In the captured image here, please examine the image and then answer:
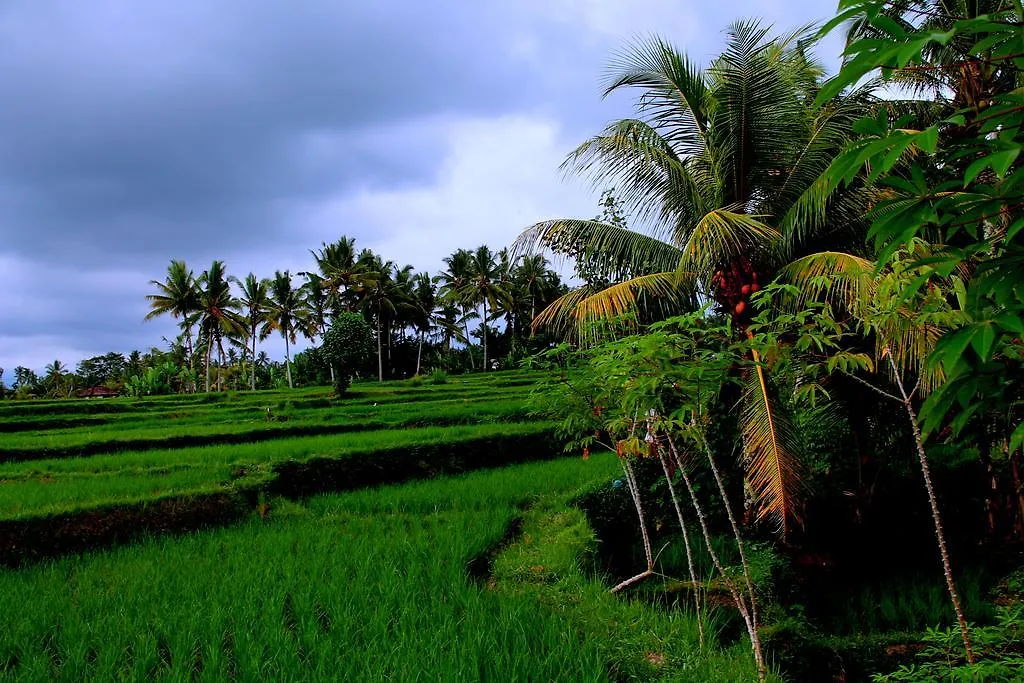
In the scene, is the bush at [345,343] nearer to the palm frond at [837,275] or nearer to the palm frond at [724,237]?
the palm frond at [724,237]

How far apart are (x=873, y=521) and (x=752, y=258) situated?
3.22m

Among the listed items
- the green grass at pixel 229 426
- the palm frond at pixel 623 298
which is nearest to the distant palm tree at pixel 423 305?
the green grass at pixel 229 426

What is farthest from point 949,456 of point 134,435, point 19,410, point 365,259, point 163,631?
point 365,259

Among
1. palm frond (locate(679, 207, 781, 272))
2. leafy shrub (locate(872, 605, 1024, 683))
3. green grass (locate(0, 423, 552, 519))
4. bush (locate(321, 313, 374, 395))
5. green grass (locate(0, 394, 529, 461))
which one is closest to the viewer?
leafy shrub (locate(872, 605, 1024, 683))

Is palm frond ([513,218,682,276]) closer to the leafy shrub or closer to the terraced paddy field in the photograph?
the terraced paddy field

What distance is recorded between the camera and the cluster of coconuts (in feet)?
20.6

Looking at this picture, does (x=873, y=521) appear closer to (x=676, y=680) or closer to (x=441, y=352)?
(x=676, y=680)

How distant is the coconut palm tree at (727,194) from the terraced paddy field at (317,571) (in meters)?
2.31

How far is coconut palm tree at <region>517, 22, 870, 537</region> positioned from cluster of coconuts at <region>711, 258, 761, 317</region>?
1cm

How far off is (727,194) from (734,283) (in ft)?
4.60

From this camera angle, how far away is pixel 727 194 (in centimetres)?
723

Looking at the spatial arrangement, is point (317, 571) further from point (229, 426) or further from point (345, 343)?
point (345, 343)

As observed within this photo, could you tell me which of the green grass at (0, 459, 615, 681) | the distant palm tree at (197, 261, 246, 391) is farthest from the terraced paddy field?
the distant palm tree at (197, 261, 246, 391)

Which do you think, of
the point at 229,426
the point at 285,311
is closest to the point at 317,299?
the point at 285,311
